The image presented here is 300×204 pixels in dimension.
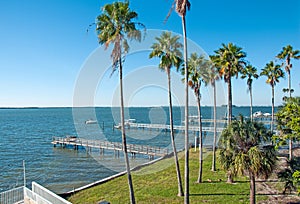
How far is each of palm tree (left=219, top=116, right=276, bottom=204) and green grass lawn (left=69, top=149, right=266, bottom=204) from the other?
11.4 ft

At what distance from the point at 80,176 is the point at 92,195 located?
1124 centimetres

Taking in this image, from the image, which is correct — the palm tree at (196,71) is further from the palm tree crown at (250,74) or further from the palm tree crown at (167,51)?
the palm tree crown at (250,74)

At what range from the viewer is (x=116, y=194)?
16.6 m

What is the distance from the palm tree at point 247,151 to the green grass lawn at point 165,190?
11.4 feet

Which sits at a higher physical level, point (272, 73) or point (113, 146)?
point (272, 73)

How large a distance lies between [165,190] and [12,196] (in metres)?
9.26

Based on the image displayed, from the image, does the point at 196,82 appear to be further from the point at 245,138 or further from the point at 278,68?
the point at 278,68

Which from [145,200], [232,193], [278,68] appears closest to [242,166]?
[232,193]

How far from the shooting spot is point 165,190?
16.7 metres

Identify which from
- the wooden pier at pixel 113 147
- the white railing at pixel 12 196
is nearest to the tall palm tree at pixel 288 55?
the wooden pier at pixel 113 147

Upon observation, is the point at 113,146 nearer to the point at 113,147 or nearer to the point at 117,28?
the point at 113,147

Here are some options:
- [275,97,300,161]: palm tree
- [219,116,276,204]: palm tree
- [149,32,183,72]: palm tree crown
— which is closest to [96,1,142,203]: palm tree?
[149,32,183,72]: palm tree crown

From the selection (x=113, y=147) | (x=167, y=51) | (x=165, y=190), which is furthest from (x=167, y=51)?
(x=113, y=147)

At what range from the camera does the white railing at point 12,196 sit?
47.3 ft
